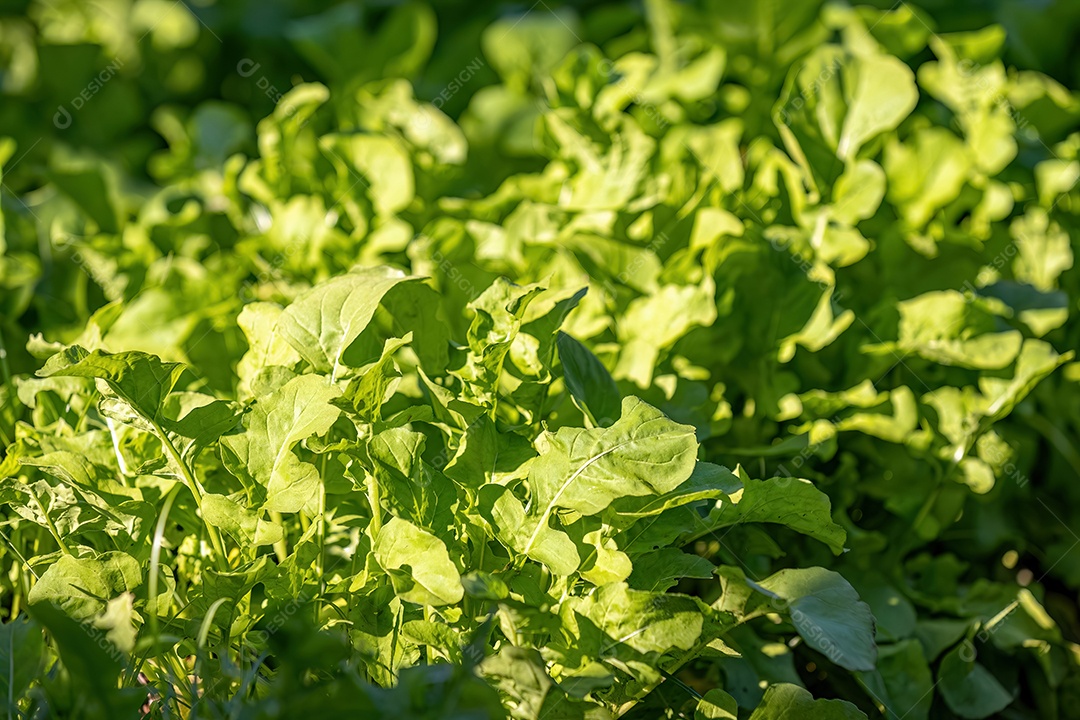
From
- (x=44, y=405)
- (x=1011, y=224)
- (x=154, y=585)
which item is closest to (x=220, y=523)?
(x=154, y=585)

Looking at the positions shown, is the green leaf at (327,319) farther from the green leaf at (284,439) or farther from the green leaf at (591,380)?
the green leaf at (591,380)

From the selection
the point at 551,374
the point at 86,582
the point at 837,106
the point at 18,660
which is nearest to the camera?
the point at 18,660

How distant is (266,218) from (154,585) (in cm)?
98

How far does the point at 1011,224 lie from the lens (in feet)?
5.74

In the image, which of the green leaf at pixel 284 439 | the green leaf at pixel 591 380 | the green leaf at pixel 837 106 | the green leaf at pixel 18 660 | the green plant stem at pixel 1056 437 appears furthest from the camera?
the green plant stem at pixel 1056 437

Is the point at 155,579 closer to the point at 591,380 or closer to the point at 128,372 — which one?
the point at 128,372

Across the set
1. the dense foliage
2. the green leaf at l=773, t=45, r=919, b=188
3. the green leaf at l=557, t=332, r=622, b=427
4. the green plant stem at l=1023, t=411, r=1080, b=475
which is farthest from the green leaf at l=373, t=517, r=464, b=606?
the green plant stem at l=1023, t=411, r=1080, b=475

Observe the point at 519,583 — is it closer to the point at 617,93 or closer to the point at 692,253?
the point at 692,253

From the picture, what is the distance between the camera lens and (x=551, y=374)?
1.06 metres

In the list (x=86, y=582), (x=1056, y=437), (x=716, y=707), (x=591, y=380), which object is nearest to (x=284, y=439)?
(x=86, y=582)

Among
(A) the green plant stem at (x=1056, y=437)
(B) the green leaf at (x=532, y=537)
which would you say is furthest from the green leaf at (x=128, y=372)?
(A) the green plant stem at (x=1056, y=437)

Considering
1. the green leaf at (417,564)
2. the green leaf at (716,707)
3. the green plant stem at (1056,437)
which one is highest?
the green leaf at (417,564)

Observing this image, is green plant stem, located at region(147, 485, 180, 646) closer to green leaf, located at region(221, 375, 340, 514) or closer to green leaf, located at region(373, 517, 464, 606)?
green leaf, located at region(221, 375, 340, 514)

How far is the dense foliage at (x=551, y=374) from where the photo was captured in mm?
894
